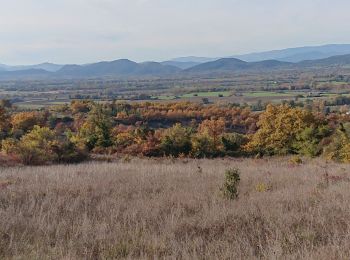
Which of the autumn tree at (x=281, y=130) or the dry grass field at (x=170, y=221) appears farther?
the autumn tree at (x=281, y=130)

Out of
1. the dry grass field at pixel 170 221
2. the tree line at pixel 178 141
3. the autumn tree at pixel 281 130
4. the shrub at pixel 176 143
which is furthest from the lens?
the autumn tree at pixel 281 130

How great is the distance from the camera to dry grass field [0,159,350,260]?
5.05 m

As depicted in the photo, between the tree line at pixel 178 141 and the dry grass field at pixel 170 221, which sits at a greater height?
the dry grass field at pixel 170 221

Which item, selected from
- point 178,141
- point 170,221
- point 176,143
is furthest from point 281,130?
point 170,221

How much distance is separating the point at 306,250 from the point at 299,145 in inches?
1233

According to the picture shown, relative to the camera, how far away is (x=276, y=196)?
809cm

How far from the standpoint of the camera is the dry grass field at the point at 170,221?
505 centimetres

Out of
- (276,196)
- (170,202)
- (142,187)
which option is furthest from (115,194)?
(276,196)

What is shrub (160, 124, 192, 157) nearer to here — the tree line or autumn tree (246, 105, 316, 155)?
the tree line

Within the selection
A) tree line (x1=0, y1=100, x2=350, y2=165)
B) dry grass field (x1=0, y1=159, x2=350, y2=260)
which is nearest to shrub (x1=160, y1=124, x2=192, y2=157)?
tree line (x1=0, y1=100, x2=350, y2=165)

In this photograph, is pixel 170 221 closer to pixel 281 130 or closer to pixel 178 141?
pixel 178 141

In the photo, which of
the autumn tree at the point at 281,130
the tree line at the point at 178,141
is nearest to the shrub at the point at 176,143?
the tree line at the point at 178,141

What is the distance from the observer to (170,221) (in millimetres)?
6285

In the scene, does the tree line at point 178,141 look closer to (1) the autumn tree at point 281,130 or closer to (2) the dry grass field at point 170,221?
(1) the autumn tree at point 281,130
